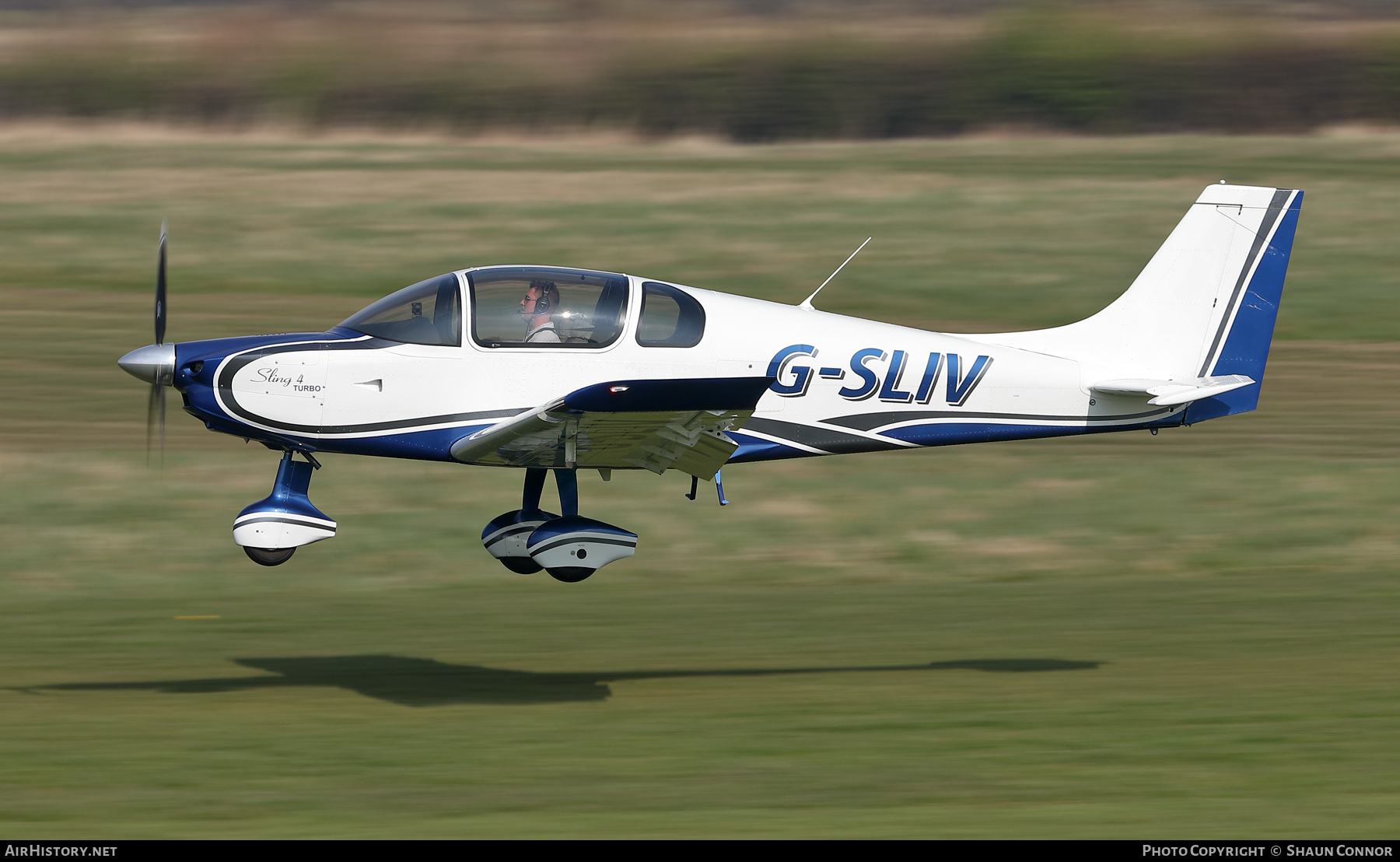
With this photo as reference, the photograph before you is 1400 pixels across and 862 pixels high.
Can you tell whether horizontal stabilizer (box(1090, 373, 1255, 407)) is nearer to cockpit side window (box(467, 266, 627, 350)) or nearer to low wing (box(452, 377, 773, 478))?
low wing (box(452, 377, 773, 478))

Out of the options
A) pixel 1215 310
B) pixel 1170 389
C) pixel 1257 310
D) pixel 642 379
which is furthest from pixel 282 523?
pixel 1257 310

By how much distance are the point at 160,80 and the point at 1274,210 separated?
3157 cm

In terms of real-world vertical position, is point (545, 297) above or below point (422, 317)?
above

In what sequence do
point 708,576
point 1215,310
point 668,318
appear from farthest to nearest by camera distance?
1. point 708,576
2. point 1215,310
3. point 668,318

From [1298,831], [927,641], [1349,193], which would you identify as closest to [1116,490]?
[927,641]

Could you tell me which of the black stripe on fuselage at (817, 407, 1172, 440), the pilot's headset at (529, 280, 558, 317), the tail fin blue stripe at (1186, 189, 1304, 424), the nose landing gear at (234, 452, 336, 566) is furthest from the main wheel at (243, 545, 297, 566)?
the tail fin blue stripe at (1186, 189, 1304, 424)

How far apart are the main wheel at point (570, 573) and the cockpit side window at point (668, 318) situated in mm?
1521

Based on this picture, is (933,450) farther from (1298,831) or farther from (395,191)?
(395,191)

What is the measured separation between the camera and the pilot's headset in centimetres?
Answer: 1074

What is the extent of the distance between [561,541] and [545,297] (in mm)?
1576

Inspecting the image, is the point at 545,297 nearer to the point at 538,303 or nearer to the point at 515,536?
the point at 538,303

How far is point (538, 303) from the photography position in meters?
10.7

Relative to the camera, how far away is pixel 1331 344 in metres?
26.2

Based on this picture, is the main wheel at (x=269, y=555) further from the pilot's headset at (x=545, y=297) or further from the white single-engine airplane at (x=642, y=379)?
the pilot's headset at (x=545, y=297)
